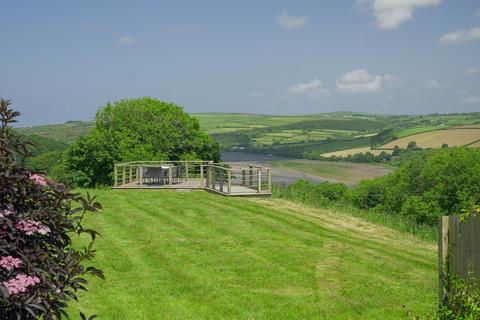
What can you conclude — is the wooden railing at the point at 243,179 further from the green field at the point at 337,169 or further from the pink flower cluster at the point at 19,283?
the green field at the point at 337,169

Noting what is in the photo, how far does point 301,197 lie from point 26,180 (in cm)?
1892

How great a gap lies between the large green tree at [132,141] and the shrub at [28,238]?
41.1m

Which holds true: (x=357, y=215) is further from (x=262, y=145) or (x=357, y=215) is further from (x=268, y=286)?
(x=262, y=145)

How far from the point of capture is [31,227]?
4.04m

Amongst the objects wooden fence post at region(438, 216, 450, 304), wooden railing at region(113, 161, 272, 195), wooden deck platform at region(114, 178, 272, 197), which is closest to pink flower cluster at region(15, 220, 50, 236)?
wooden fence post at region(438, 216, 450, 304)

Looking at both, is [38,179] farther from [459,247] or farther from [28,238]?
[459,247]

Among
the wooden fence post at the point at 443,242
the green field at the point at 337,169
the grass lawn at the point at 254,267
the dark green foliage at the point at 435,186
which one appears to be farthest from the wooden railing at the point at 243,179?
the green field at the point at 337,169

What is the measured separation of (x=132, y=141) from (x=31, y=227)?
43.3m

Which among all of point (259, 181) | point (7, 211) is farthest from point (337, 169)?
point (7, 211)

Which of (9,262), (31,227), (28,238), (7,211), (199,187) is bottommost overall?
(199,187)

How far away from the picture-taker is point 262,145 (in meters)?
153

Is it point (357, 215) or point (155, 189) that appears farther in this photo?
point (155, 189)

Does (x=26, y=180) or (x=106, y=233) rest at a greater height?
(x=26, y=180)

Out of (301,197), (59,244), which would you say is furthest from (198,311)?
(301,197)
